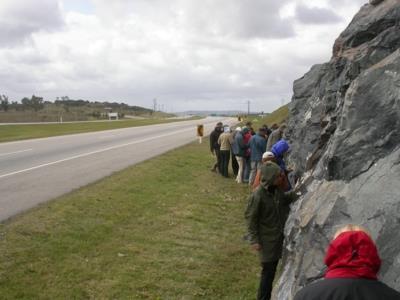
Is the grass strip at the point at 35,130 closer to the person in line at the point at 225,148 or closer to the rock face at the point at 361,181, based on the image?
the person in line at the point at 225,148

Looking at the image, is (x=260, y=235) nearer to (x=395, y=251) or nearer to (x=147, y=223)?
(x=395, y=251)

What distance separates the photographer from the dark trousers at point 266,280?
20.7 feet

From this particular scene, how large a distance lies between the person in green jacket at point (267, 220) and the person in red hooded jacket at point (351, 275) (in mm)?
3122

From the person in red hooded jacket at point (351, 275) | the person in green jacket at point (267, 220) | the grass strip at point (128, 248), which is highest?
the person in red hooded jacket at point (351, 275)

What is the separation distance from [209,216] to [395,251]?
25.2 ft

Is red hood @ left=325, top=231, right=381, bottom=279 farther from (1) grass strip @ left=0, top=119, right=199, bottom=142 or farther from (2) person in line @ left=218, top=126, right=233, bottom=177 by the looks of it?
(1) grass strip @ left=0, top=119, right=199, bottom=142

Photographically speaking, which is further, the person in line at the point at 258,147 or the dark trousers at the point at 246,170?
the dark trousers at the point at 246,170

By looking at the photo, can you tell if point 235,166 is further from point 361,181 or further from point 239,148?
point 361,181

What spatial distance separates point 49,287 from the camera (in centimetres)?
703

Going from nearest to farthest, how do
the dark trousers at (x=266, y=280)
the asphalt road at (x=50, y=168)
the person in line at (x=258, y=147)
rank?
1. the dark trousers at (x=266, y=280)
2. the asphalt road at (x=50, y=168)
3. the person in line at (x=258, y=147)

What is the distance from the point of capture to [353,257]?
2.81m

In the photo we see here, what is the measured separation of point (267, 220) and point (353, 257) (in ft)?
11.0

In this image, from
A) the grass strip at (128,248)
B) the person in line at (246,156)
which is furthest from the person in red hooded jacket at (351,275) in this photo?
the person in line at (246,156)

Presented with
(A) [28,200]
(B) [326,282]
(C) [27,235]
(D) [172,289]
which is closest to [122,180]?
(A) [28,200]
